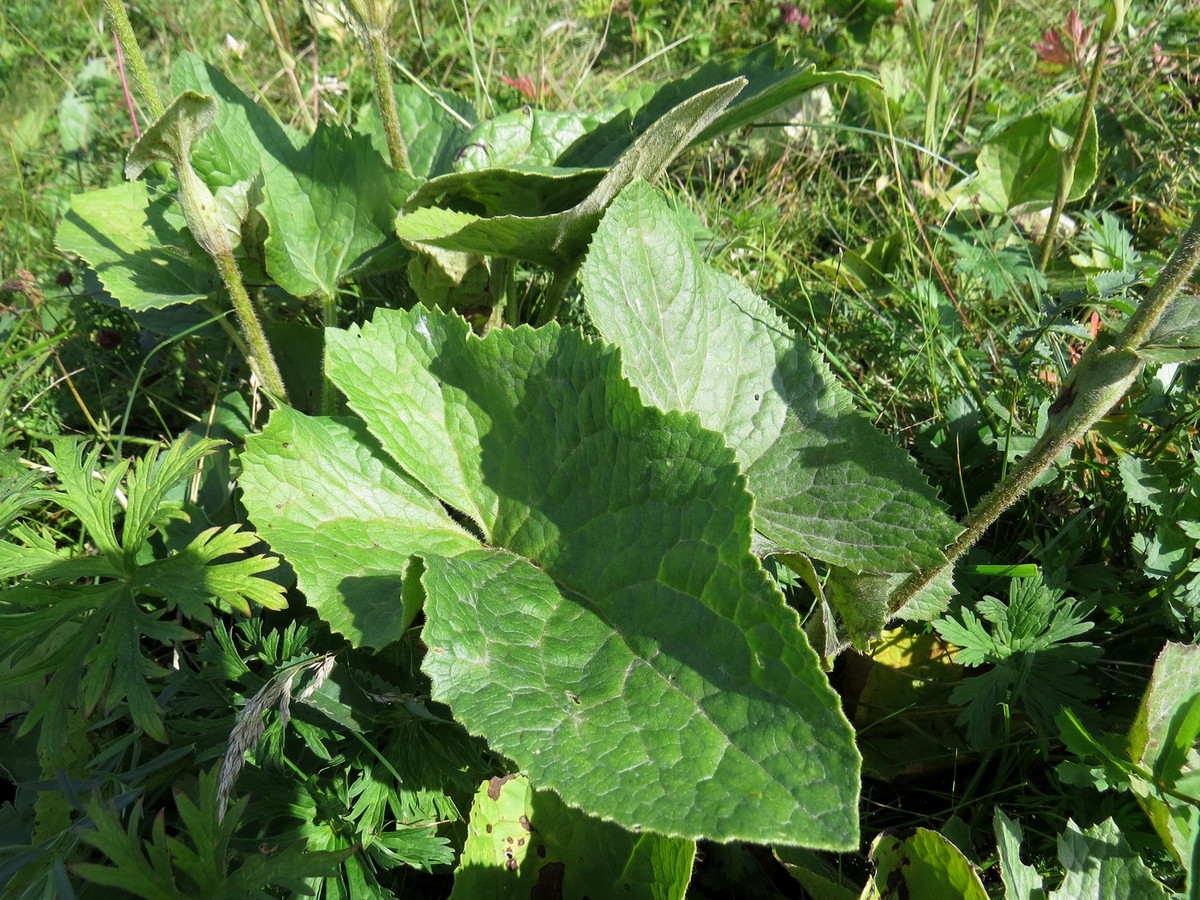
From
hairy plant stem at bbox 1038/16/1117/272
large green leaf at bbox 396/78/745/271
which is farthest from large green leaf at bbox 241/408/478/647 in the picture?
hairy plant stem at bbox 1038/16/1117/272

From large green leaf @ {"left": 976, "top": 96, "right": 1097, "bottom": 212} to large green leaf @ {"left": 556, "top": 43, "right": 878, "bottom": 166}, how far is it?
3.02 feet

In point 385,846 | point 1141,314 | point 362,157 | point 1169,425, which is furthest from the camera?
point 362,157

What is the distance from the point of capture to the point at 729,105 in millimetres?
2059

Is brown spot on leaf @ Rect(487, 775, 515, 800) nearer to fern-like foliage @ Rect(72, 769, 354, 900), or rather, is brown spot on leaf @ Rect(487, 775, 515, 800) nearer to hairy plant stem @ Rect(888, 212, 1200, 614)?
fern-like foliage @ Rect(72, 769, 354, 900)

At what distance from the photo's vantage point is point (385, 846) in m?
1.48

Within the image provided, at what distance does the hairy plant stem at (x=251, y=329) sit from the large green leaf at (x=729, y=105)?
0.89 meters

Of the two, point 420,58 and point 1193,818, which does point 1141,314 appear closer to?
point 1193,818

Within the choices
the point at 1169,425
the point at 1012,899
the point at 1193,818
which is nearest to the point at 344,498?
the point at 1012,899

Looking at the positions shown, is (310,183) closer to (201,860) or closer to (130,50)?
(130,50)

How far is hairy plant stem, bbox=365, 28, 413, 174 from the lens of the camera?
1.95 meters

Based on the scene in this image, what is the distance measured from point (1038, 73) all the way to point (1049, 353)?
2190 millimetres

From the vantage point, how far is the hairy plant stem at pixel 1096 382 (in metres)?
1.29

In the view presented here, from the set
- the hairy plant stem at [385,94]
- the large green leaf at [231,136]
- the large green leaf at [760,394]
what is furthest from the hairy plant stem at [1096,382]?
the large green leaf at [231,136]

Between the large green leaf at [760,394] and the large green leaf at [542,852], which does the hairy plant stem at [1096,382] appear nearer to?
the large green leaf at [760,394]
